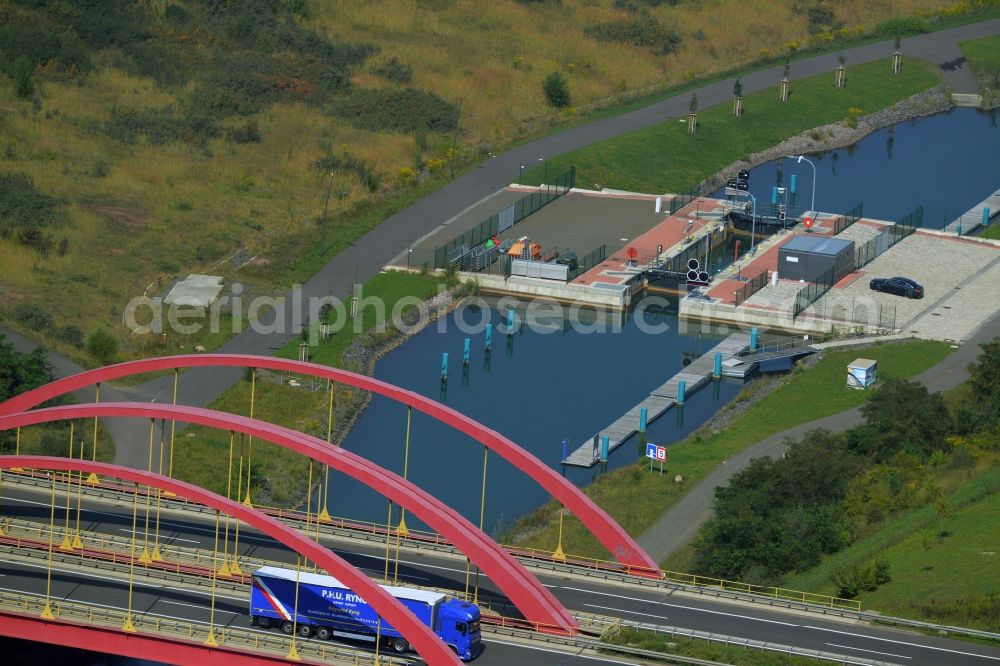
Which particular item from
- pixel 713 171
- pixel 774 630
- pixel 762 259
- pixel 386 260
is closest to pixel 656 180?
pixel 713 171

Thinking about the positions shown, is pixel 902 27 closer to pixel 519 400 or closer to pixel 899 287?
pixel 899 287

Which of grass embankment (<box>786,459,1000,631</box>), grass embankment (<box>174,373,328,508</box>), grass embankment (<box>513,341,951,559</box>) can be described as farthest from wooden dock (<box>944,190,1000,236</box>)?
grass embankment (<box>174,373,328,508</box>)

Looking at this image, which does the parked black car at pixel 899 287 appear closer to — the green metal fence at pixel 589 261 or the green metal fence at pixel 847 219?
the green metal fence at pixel 847 219

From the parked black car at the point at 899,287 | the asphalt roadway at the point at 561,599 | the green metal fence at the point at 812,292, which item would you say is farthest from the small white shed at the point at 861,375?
the asphalt roadway at the point at 561,599

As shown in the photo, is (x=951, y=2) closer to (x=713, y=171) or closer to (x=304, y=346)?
(x=713, y=171)

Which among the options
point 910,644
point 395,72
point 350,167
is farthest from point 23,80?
point 910,644

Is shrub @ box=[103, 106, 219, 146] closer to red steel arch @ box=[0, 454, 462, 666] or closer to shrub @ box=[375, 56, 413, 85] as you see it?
shrub @ box=[375, 56, 413, 85]
